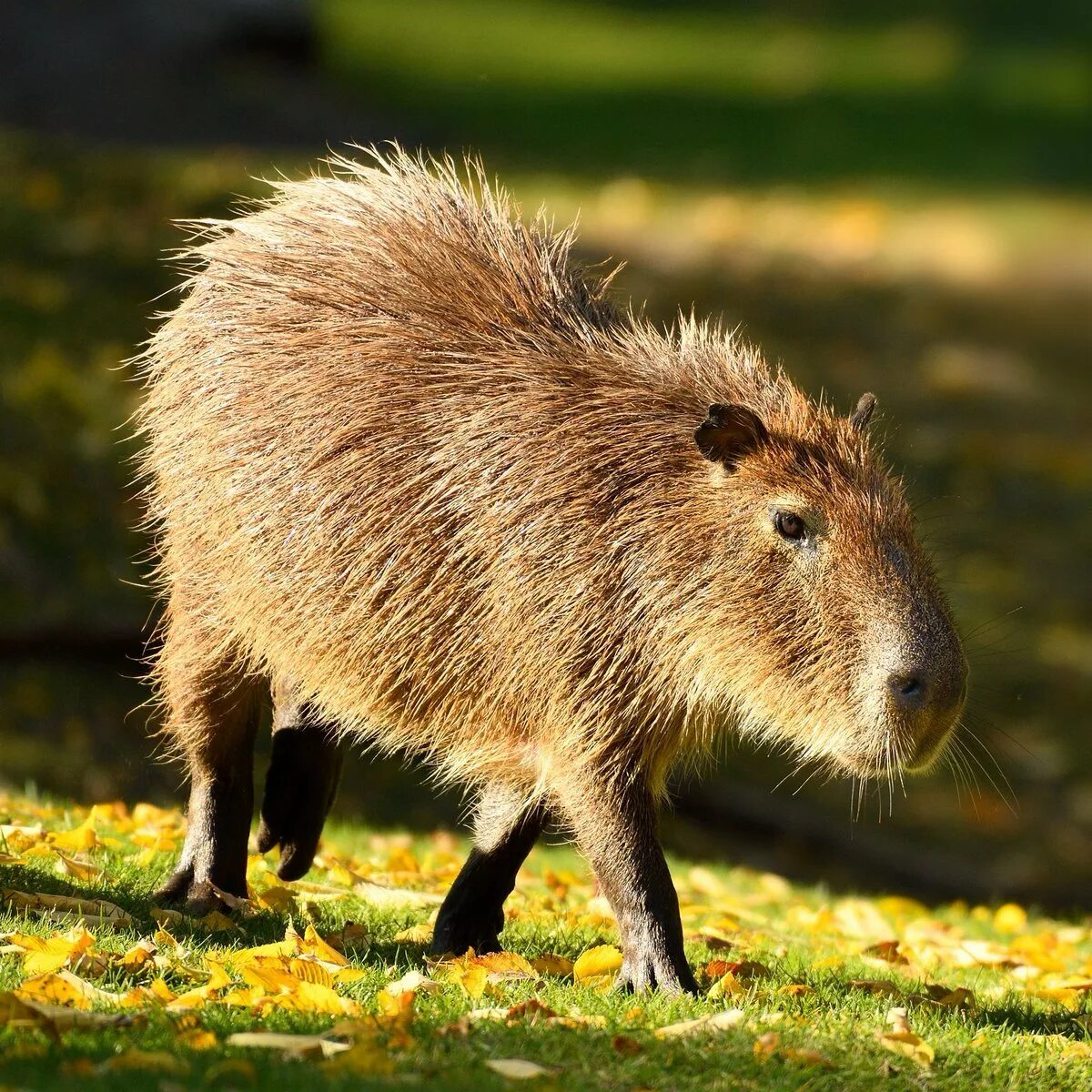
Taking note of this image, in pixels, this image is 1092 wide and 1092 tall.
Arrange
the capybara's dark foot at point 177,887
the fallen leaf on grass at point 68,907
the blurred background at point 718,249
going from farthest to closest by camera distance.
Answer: the blurred background at point 718,249 → the capybara's dark foot at point 177,887 → the fallen leaf on grass at point 68,907

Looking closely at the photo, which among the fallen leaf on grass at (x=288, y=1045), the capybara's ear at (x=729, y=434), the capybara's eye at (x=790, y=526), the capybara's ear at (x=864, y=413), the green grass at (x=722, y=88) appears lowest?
Answer: the fallen leaf on grass at (x=288, y=1045)

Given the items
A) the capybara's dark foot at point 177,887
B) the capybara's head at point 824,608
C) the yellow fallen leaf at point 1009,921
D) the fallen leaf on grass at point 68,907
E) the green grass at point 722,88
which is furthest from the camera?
the green grass at point 722,88

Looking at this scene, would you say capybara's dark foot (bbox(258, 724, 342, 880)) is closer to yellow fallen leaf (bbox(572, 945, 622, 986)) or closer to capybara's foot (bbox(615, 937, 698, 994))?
yellow fallen leaf (bbox(572, 945, 622, 986))

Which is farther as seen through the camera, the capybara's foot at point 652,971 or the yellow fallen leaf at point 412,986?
the capybara's foot at point 652,971

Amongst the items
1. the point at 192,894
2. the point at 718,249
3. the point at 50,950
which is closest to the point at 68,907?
the point at 192,894

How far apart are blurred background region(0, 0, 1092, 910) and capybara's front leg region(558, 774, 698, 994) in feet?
2.98

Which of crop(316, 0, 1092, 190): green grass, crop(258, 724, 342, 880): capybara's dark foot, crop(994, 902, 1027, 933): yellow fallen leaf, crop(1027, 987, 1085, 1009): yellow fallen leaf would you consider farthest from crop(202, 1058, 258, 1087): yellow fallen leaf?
crop(316, 0, 1092, 190): green grass

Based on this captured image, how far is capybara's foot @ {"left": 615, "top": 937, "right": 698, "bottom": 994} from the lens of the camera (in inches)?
181

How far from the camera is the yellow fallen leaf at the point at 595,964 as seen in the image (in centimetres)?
480

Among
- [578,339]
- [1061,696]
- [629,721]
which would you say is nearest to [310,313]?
[578,339]

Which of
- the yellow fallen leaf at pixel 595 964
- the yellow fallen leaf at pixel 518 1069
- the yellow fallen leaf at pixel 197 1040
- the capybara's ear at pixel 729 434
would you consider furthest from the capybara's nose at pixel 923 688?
the yellow fallen leaf at pixel 197 1040

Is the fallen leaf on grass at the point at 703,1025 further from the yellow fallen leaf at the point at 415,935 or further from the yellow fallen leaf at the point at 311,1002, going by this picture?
the yellow fallen leaf at the point at 415,935

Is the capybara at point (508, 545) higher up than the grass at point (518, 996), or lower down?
higher up

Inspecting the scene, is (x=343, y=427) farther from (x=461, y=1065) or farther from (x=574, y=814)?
(x=461, y=1065)
